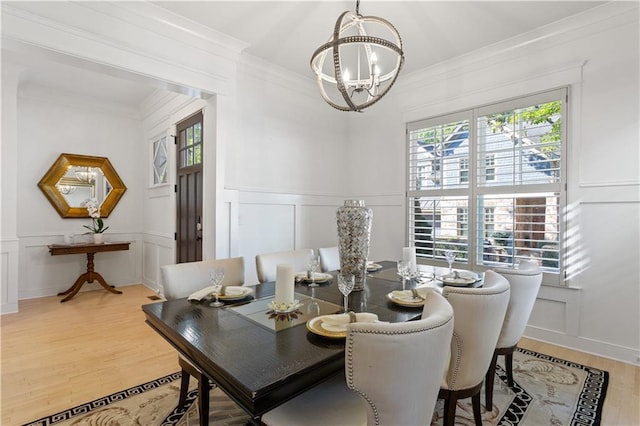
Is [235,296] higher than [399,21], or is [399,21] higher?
[399,21]

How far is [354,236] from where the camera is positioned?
1.97m

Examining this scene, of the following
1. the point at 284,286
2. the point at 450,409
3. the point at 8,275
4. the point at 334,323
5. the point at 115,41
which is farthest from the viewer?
the point at 8,275

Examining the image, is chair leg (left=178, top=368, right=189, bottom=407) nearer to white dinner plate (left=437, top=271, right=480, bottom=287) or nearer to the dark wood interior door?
white dinner plate (left=437, top=271, right=480, bottom=287)

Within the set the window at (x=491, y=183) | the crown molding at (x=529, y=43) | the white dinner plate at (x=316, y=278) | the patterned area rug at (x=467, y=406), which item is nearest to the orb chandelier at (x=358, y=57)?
the crown molding at (x=529, y=43)

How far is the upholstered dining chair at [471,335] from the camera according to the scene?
1366 millimetres

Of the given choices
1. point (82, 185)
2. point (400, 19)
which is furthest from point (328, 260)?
point (82, 185)

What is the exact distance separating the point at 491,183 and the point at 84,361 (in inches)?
163

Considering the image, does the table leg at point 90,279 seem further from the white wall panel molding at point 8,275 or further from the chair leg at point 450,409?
the chair leg at point 450,409

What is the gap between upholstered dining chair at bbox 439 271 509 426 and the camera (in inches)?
53.8

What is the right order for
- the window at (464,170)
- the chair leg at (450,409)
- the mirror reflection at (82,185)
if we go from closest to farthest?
the chair leg at (450,409) < the window at (464,170) < the mirror reflection at (82,185)

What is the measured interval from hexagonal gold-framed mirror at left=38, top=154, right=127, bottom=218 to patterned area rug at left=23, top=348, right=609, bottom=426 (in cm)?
375

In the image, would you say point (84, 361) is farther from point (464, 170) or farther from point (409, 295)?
point (464, 170)

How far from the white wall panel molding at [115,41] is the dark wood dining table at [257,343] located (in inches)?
83.2

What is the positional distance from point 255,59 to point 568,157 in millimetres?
3352
